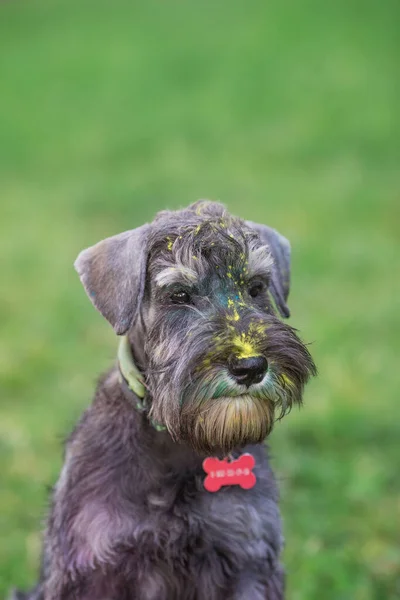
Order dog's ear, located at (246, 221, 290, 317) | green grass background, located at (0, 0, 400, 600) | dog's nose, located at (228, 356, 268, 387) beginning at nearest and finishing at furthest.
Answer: dog's nose, located at (228, 356, 268, 387)
dog's ear, located at (246, 221, 290, 317)
green grass background, located at (0, 0, 400, 600)

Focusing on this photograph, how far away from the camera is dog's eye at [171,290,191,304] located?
3.25 m

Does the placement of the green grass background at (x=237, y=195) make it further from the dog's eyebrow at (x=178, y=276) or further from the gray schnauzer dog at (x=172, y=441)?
the dog's eyebrow at (x=178, y=276)

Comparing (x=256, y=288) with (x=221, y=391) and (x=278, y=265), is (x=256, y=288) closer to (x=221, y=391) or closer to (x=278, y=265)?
(x=278, y=265)

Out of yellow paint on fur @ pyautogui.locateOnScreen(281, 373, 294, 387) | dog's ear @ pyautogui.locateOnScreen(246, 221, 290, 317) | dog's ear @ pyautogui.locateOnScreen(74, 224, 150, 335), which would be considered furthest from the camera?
dog's ear @ pyautogui.locateOnScreen(246, 221, 290, 317)

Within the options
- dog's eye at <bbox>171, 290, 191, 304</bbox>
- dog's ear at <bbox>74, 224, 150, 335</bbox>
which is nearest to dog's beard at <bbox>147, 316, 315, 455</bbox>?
dog's eye at <bbox>171, 290, 191, 304</bbox>

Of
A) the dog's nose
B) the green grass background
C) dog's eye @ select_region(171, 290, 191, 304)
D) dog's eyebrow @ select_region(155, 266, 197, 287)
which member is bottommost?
the dog's nose

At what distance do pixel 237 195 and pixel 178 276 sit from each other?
7.96 m

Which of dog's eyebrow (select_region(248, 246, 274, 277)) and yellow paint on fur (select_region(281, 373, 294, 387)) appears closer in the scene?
yellow paint on fur (select_region(281, 373, 294, 387))

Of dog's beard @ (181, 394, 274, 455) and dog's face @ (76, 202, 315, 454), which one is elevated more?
dog's face @ (76, 202, 315, 454)

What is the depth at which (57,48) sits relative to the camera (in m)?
19.5

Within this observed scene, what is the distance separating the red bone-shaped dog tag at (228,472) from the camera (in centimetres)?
340

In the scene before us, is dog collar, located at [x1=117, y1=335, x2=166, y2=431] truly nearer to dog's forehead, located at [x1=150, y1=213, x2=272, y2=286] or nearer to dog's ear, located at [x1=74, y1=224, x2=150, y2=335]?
dog's ear, located at [x1=74, y1=224, x2=150, y2=335]

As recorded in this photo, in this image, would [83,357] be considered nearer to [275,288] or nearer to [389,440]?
[389,440]

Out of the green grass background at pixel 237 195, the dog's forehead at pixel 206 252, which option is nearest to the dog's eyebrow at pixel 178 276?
the dog's forehead at pixel 206 252
